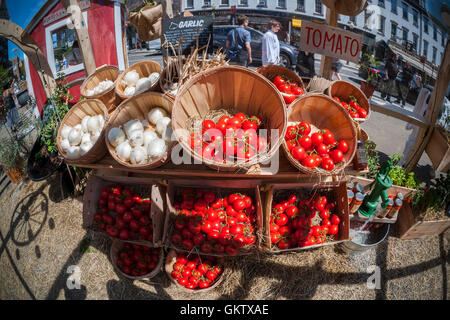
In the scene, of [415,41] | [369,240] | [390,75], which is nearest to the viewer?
[369,240]

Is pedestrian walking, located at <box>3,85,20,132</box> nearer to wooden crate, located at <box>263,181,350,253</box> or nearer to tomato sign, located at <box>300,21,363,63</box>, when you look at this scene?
wooden crate, located at <box>263,181,350,253</box>

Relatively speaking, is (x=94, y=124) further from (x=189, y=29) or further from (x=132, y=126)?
(x=189, y=29)

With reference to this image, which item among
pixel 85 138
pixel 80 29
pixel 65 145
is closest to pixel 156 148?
pixel 85 138

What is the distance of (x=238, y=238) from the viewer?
254 centimetres

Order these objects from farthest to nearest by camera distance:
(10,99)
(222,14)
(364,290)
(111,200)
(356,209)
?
(222,14)
(10,99)
(364,290)
(356,209)
(111,200)

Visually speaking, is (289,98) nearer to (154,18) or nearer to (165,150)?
(165,150)

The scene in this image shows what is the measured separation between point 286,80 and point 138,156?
2.22m

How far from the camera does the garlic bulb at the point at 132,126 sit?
7.66ft

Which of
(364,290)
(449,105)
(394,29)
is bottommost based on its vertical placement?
(364,290)

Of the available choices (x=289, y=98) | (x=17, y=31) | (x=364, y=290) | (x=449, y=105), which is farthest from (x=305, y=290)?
(x=17, y=31)

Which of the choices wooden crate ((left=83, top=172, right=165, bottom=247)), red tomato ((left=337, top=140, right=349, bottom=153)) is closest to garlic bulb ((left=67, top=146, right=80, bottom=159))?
wooden crate ((left=83, top=172, right=165, bottom=247))

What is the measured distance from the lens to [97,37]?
5051 millimetres

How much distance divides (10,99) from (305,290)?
642cm

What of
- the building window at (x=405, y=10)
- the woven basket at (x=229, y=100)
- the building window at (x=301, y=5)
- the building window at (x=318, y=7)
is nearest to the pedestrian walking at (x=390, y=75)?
the building window at (x=405, y=10)
